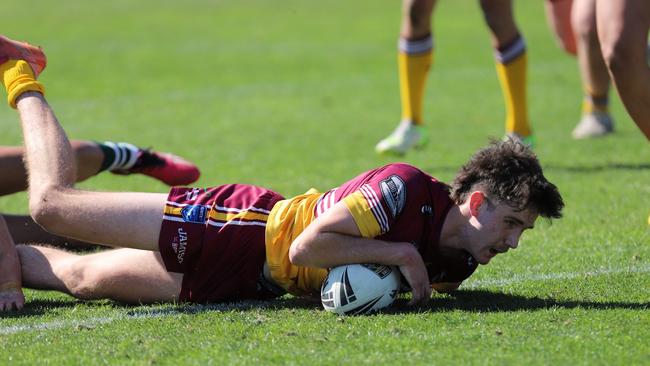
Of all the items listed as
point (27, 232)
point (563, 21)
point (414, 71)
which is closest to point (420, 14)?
point (414, 71)

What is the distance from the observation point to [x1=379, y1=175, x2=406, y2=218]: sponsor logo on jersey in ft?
15.8

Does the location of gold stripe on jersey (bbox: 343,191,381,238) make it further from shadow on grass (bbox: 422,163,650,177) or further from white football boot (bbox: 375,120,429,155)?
white football boot (bbox: 375,120,429,155)

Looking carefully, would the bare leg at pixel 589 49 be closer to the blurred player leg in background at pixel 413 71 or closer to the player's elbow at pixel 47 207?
the blurred player leg in background at pixel 413 71

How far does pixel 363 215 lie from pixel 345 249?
171 millimetres

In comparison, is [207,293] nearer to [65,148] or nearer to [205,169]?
[65,148]

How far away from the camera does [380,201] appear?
4797 millimetres

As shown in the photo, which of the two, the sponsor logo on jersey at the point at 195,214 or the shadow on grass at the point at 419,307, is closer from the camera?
the shadow on grass at the point at 419,307

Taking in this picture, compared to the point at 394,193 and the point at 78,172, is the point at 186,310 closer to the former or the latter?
the point at 394,193

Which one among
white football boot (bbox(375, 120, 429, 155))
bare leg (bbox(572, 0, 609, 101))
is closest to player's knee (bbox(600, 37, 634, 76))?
bare leg (bbox(572, 0, 609, 101))

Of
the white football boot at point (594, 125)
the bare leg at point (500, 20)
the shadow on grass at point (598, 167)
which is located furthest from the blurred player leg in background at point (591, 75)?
the shadow on grass at point (598, 167)

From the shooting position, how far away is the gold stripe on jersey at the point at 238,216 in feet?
16.9

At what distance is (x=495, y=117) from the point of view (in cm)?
1194

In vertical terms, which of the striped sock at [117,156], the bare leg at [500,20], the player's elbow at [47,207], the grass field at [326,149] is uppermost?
the bare leg at [500,20]

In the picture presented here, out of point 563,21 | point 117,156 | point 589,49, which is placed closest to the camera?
point 117,156
